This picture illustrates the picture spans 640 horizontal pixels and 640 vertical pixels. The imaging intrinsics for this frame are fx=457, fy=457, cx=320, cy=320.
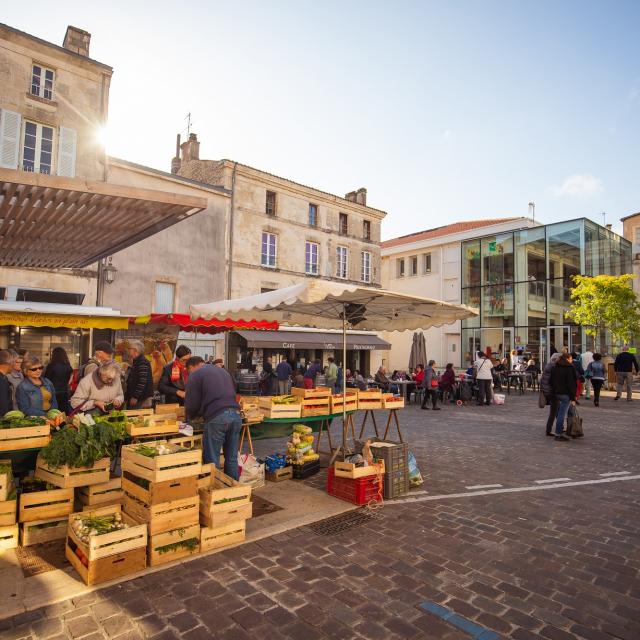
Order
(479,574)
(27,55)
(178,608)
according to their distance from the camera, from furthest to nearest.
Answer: (27,55) → (479,574) → (178,608)

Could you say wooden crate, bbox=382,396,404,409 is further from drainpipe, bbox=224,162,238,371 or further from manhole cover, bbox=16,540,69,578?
drainpipe, bbox=224,162,238,371

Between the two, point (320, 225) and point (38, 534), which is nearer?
point (38, 534)

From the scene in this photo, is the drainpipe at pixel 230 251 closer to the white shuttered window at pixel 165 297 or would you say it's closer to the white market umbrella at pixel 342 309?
the white shuttered window at pixel 165 297

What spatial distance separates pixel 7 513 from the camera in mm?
4031

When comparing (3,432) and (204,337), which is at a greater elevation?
(204,337)

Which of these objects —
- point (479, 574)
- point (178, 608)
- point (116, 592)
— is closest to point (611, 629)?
point (479, 574)

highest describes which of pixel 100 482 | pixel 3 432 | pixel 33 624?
pixel 3 432

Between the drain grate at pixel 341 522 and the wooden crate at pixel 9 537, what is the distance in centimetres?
265

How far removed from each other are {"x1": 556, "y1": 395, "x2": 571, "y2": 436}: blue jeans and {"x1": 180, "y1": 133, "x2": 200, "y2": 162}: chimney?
21.7 metres

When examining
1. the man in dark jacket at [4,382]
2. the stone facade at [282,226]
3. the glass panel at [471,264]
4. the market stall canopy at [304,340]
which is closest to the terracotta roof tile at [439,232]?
the glass panel at [471,264]

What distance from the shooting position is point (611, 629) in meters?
2.93

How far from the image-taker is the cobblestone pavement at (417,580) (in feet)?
9.59

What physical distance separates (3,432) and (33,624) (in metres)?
2.03

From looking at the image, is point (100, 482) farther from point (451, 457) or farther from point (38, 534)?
point (451, 457)
